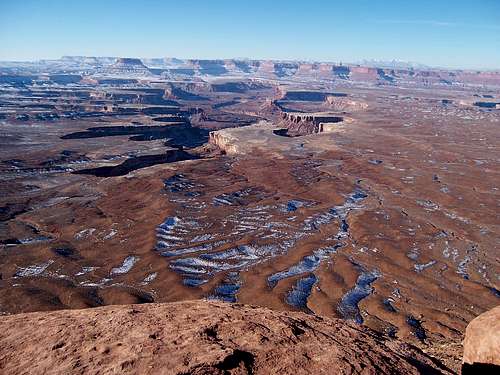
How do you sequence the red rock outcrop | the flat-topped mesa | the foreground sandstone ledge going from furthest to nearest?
the flat-topped mesa, the red rock outcrop, the foreground sandstone ledge

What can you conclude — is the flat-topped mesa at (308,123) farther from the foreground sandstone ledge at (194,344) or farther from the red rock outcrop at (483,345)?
the foreground sandstone ledge at (194,344)

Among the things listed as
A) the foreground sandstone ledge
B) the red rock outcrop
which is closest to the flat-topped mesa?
the red rock outcrop

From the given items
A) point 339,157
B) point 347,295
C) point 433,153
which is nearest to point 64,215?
point 347,295

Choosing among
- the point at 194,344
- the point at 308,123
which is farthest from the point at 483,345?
the point at 308,123

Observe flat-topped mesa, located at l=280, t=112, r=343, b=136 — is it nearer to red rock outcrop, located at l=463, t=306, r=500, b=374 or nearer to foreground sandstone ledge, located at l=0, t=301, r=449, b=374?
red rock outcrop, located at l=463, t=306, r=500, b=374

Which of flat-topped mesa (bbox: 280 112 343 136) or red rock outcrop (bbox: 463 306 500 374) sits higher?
red rock outcrop (bbox: 463 306 500 374)

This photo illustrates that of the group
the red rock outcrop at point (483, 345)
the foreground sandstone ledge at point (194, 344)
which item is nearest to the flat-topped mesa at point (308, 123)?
the red rock outcrop at point (483, 345)
